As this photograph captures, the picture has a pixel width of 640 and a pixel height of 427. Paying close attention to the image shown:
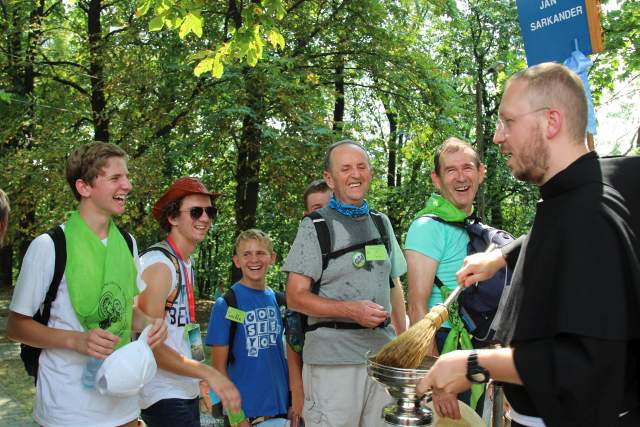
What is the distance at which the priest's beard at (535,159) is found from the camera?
2.15 metres

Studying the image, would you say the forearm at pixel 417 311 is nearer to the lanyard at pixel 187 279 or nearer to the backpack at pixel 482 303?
the backpack at pixel 482 303

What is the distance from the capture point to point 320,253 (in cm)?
383

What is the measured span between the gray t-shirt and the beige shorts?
8 cm

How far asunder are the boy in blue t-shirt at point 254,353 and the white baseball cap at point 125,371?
59.4 inches

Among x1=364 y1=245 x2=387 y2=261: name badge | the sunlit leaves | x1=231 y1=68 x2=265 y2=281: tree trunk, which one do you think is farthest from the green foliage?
x1=364 y1=245 x2=387 y2=261: name badge

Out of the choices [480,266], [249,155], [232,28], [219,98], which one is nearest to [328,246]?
[480,266]

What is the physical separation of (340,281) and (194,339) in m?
0.96

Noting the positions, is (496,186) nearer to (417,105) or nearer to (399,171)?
(399,171)

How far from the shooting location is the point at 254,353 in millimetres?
4465

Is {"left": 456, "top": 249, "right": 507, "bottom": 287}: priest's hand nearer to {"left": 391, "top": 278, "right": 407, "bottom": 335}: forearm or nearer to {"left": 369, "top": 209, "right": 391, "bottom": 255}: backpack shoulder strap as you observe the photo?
{"left": 369, "top": 209, "right": 391, "bottom": 255}: backpack shoulder strap

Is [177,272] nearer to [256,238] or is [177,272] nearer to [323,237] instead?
[323,237]

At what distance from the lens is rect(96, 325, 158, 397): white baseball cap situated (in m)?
2.87

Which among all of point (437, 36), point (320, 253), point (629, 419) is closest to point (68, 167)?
point (320, 253)

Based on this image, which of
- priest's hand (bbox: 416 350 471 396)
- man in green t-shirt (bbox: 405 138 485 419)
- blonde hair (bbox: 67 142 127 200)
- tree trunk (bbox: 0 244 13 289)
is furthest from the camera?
tree trunk (bbox: 0 244 13 289)
